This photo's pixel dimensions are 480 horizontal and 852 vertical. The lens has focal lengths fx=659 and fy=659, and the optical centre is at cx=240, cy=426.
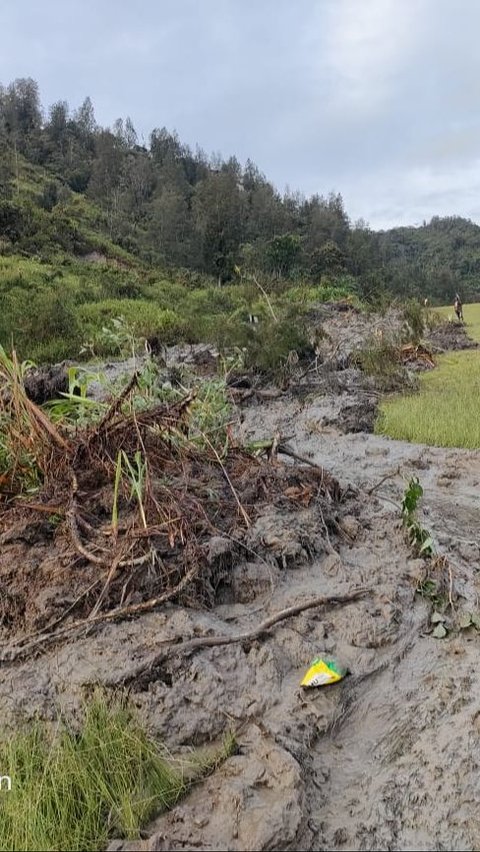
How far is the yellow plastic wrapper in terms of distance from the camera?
2213mm

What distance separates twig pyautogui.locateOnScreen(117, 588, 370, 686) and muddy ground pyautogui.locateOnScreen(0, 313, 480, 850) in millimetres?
22

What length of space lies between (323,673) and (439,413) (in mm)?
4621

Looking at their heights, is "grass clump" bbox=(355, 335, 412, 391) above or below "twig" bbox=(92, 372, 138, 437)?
below

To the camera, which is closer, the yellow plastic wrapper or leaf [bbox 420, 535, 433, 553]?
the yellow plastic wrapper

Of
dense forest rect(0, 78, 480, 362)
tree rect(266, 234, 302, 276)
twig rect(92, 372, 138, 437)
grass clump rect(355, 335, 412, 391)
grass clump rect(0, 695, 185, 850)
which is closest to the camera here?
grass clump rect(0, 695, 185, 850)

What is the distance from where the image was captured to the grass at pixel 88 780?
66.2 inches

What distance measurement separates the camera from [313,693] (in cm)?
219

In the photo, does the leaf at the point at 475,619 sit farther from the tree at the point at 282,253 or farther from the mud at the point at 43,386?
the tree at the point at 282,253

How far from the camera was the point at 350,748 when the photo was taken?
203 cm

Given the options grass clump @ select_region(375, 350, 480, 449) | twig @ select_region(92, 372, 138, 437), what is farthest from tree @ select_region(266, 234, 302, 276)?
twig @ select_region(92, 372, 138, 437)

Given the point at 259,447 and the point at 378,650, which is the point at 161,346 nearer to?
the point at 259,447

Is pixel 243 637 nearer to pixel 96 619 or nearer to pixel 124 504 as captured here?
pixel 96 619

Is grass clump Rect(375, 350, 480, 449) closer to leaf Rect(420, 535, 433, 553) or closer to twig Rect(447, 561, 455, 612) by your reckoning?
leaf Rect(420, 535, 433, 553)

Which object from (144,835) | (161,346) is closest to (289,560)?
(144,835)
